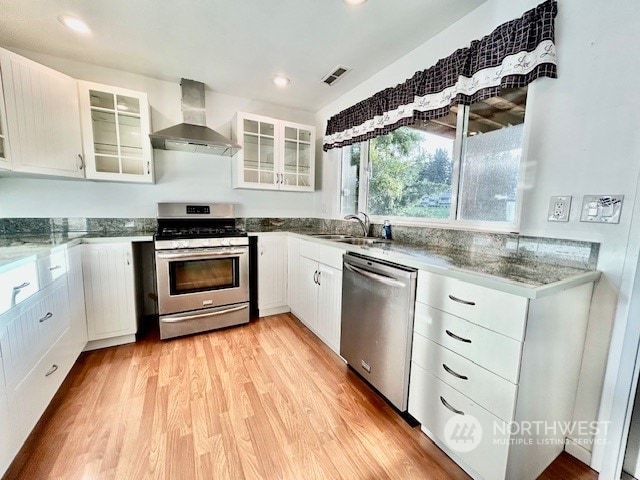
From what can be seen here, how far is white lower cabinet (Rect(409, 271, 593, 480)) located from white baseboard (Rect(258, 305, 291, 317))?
190 centimetres

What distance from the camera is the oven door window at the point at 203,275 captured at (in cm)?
234

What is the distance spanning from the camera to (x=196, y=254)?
2.35 m

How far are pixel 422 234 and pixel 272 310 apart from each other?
1.84 metres

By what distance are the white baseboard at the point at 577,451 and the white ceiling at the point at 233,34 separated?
243cm

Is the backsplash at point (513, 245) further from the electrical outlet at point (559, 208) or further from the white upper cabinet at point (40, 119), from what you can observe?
the white upper cabinet at point (40, 119)

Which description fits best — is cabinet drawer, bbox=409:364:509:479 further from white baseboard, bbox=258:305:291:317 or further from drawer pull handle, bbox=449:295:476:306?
white baseboard, bbox=258:305:291:317

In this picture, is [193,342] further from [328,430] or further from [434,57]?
[434,57]

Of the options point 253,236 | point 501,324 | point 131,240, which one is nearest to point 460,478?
point 501,324

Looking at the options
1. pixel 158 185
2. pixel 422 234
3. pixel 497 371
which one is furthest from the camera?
pixel 158 185

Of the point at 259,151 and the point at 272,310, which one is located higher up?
the point at 259,151

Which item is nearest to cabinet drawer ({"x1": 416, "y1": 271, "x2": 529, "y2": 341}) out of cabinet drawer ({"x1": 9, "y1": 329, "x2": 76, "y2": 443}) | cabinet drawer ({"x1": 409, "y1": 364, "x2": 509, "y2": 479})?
cabinet drawer ({"x1": 409, "y1": 364, "x2": 509, "y2": 479})

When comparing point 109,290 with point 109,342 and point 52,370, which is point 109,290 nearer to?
point 109,342

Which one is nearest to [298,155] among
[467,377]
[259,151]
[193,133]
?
[259,151]

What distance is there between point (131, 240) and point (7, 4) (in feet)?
5.20
